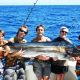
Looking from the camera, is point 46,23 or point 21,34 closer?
point 21,34

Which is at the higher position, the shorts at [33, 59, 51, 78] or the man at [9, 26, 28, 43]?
the man at [9, 26, 28, 43]

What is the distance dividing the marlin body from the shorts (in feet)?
0.57

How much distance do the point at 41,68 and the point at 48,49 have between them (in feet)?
1.41

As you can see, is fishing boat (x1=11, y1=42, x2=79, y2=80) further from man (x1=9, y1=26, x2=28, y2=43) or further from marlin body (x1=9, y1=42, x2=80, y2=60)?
man (x1=9, y1=26, x2=28, y2=43)

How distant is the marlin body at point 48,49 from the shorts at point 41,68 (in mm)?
175

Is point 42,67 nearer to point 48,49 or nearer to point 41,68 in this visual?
point 41,68

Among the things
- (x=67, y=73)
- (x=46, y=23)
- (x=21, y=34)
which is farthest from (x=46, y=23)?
(x=67, y=73)

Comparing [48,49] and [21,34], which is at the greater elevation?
[21,34]

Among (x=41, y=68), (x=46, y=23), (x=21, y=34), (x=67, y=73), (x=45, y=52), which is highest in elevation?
(x=21, y=34)

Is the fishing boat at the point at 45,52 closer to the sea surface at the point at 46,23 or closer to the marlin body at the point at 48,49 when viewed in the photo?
the marlin body at the point at 48,49

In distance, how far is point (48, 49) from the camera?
324 inches

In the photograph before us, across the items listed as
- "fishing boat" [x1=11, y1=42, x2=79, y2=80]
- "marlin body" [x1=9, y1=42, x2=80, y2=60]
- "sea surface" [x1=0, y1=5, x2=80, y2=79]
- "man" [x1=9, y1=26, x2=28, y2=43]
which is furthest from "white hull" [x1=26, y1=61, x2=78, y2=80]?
"sea surface" [x1=0, y1=5, x2=80, y2=79]

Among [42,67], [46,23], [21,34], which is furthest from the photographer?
[46,23]

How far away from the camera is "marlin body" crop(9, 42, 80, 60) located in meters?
8.22
